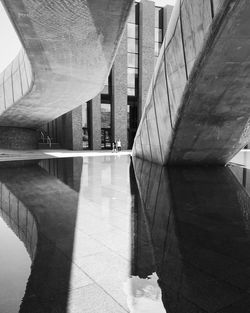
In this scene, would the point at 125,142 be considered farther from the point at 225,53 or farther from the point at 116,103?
the point at 225,53

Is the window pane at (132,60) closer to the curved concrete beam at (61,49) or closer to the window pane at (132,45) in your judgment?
the window pane at (132,45)

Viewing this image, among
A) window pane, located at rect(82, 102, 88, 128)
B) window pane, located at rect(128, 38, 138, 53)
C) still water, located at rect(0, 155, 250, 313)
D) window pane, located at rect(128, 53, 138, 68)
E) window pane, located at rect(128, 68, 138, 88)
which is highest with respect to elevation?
window pane, located at rect(128, 38, 138, 53)

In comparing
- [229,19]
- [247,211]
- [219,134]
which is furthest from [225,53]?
[219,134]

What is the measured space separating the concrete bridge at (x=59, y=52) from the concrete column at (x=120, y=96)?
897 centimetres

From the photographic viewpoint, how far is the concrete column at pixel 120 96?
1158 inches

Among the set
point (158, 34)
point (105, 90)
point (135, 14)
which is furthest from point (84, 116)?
point (158, 34)

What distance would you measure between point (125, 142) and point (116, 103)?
4.36 meters

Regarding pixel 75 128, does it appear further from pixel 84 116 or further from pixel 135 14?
pixel 135 14

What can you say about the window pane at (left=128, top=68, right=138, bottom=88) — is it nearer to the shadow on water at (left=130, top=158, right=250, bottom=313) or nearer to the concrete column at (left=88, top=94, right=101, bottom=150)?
the concrete column at (left=88, top=94, right=101, bottom=150)

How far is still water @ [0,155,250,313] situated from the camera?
2.35 meters

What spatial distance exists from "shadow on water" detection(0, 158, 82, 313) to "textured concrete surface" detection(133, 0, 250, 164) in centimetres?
441

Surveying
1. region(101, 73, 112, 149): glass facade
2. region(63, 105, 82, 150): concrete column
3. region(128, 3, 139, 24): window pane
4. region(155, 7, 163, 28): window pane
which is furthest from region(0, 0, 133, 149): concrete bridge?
region(155, 7, 163, 28): window pane

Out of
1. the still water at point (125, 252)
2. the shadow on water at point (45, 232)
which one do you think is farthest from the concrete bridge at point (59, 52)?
the still water at point (125, 252)

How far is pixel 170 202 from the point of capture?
5898 mm
